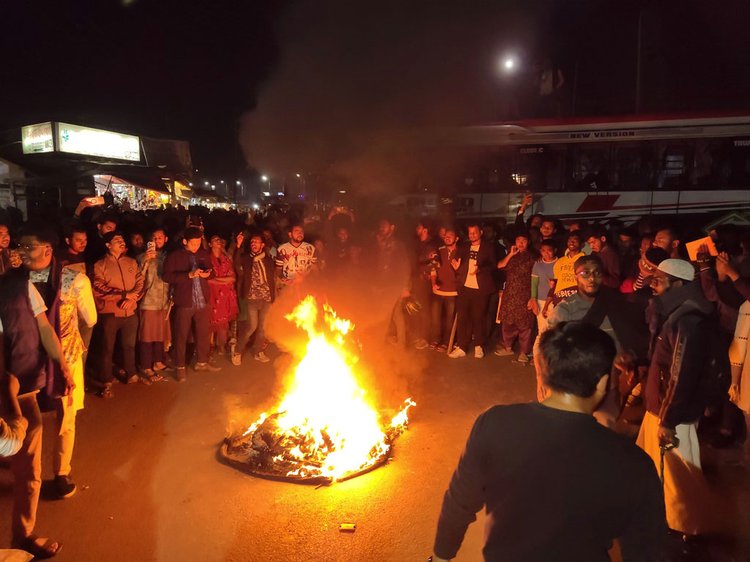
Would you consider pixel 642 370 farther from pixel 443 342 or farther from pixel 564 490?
pixel 443 342

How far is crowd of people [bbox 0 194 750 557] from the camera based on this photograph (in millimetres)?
3240

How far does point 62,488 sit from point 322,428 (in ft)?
6.67

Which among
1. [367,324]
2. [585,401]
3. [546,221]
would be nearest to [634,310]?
[585,401]

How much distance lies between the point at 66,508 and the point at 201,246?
12.6 feet

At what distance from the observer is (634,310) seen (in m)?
4.00

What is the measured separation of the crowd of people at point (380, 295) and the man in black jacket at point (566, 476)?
18 cm

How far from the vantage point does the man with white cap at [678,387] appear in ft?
10.1

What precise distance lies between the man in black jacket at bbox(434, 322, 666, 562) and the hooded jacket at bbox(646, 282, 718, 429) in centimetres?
156

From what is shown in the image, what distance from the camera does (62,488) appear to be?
393cm

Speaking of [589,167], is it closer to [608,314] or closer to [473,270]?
[473,270]

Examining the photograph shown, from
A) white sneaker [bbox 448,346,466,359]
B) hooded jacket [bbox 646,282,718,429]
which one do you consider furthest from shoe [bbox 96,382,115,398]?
hooded jacket [bbox 646,282,718,429]

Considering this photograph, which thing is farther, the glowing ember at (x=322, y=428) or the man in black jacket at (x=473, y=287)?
the man in black jacket at (x=473, y=287)

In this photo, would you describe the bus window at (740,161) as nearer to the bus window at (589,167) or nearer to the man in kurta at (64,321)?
the bus window at (589,167)

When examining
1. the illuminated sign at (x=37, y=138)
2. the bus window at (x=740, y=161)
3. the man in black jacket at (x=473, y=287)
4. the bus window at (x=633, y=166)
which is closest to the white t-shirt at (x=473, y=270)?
the man in black jacket at (x=473, y=287)
